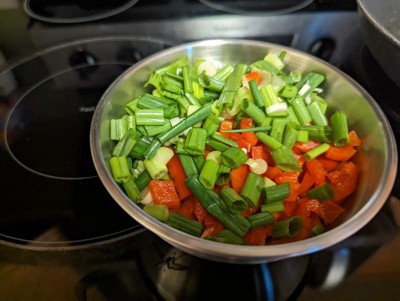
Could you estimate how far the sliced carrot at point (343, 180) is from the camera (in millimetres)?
715

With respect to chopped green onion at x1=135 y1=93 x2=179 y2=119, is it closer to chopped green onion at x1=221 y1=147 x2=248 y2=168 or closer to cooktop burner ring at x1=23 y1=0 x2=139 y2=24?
chopped green onion at x1=221 y1=147 x2=248 y2=168

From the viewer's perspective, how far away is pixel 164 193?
0.72 meters

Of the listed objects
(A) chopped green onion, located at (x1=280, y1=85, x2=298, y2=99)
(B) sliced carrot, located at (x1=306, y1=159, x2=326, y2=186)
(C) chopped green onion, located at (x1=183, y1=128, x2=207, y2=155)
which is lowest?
(C) chopped green onion, located at (x1=183, y1=128, x2=207, y2=155)

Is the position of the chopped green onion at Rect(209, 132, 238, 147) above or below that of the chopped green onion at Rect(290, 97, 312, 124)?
below

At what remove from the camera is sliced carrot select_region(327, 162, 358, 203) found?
0.72 m

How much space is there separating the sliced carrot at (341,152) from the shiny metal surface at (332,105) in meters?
0.02

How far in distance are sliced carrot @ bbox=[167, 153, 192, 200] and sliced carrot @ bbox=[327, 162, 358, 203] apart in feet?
0.98

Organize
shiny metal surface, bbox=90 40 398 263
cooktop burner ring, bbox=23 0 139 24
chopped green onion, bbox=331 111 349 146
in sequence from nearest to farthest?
shiny metal surface, bbox=90 40 398 263
chopped green onion, bbox=331 111 349 146
cooktop burner ring, bbox=23 0 139 24

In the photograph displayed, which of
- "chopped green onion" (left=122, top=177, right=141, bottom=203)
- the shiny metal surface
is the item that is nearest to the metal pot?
the shiny metal surface

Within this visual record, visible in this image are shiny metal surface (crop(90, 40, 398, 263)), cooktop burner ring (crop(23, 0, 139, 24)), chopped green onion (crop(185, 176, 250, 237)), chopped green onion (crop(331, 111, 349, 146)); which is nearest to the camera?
shiny metal surface (crop(90, 40, 398, 263))

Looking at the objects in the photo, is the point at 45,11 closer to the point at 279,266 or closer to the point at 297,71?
the point at 297,71

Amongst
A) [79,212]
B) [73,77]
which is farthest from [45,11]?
[79,212]

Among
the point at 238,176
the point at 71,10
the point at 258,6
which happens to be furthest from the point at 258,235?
the point at 71,10

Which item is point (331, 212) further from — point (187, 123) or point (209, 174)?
point (187, 123)
